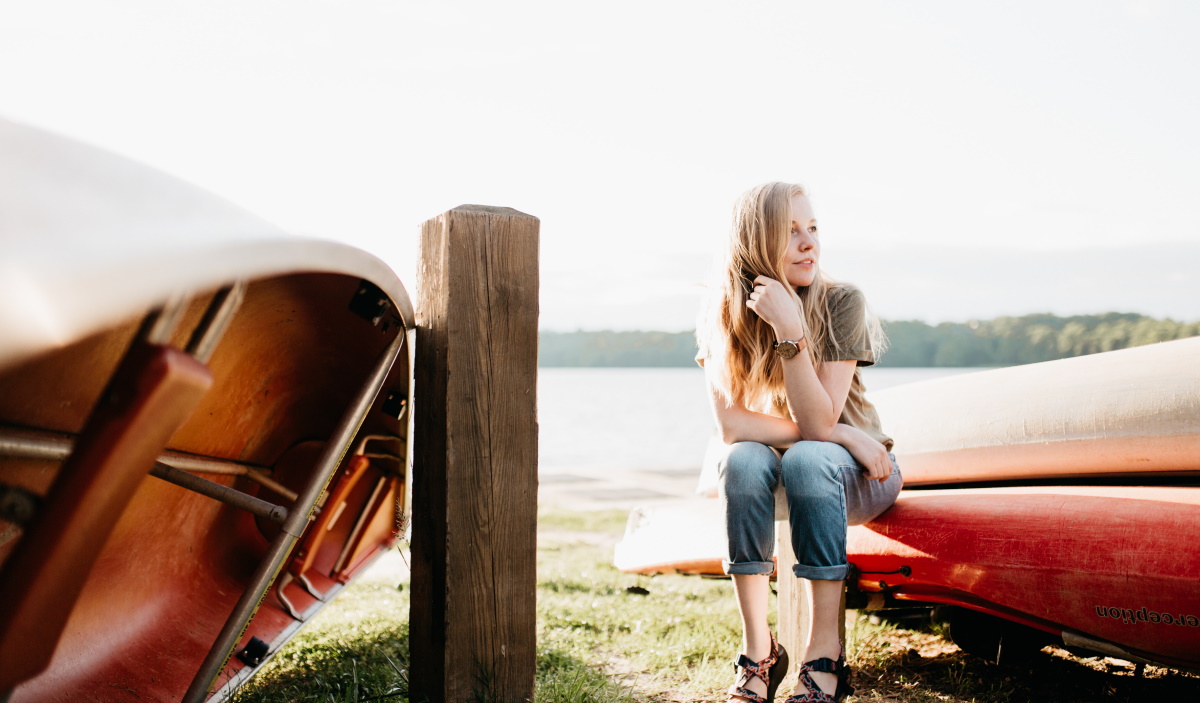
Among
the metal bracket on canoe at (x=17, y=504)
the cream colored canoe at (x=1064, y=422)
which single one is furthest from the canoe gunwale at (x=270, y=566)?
the cream colored canoe at (x=1064, y=422)

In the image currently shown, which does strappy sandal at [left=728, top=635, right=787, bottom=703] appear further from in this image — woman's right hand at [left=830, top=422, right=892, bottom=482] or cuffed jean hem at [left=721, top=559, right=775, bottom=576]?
woman's right hand at [left=830, top=422, right=892, bottom=482]

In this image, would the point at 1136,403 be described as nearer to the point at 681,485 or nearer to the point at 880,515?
the point at 880,515

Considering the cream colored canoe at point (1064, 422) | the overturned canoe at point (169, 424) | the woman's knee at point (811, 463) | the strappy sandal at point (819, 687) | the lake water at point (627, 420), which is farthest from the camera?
the lake water at point (627, 420)

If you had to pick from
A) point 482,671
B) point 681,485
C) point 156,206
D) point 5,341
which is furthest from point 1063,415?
point 681,485

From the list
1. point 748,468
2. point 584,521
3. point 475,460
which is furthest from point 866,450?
point 584,521

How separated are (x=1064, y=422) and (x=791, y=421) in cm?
91

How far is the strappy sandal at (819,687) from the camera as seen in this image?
1.85 meters

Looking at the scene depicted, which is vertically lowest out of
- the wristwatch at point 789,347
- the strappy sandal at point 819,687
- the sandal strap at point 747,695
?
the sandal strap at point 747,695

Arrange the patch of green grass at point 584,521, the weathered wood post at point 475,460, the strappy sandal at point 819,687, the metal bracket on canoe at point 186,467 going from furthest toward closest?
the patch of green grass at point 584,521 < the strappy sandal at point 819,687 < the weathered wood post at point 475,460 < the metal bracket on canoe at point 186,467

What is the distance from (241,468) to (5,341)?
153 centimetres

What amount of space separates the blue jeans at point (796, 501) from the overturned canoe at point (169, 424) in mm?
788

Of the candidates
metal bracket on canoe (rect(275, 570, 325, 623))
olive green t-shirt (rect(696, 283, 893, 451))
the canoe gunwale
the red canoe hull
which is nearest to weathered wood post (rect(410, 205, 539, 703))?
the canoe gunwale

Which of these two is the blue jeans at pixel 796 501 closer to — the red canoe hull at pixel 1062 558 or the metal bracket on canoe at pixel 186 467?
the red canoe hull at pixel 1062 558

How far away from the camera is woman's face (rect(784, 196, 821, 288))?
226 cm
